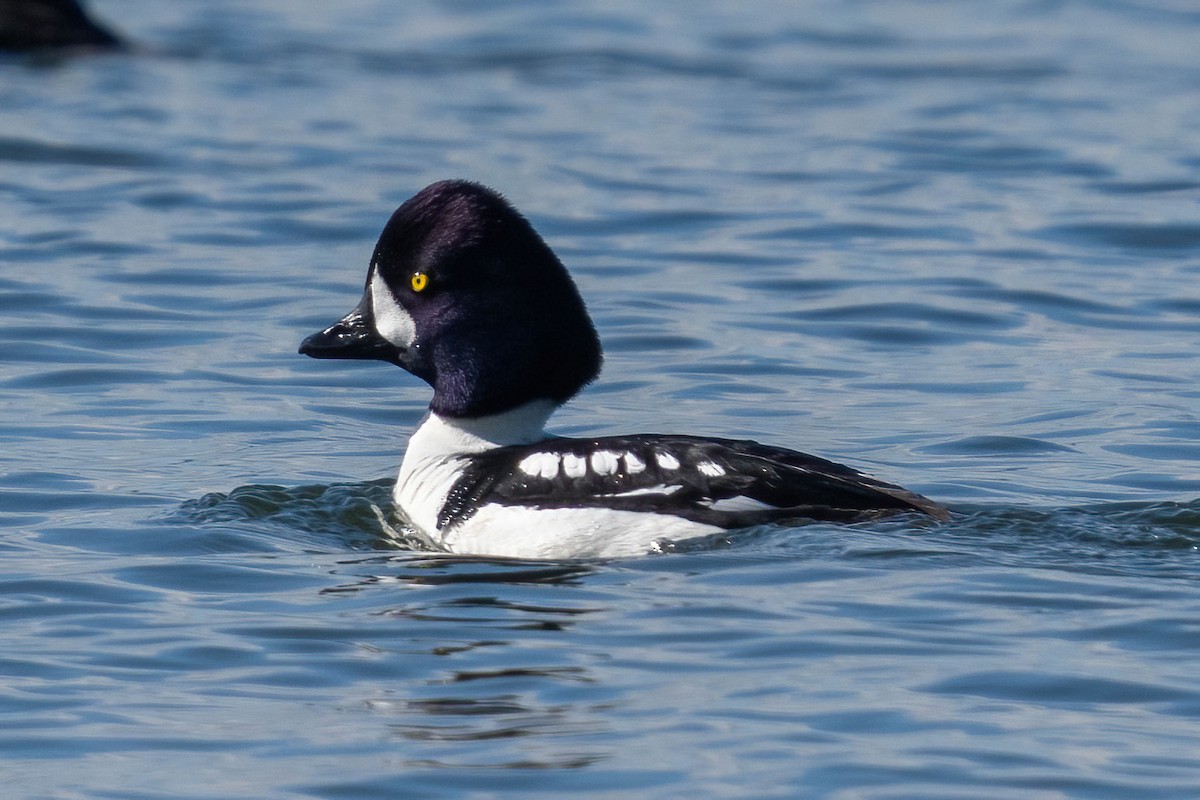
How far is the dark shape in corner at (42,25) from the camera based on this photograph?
19.6 m

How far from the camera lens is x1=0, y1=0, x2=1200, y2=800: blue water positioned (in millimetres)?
5734

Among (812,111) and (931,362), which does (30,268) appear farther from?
(812,111)

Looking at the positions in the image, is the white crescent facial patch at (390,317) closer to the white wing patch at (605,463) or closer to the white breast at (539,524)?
the white breast at (539,524)

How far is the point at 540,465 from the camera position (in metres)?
7.64

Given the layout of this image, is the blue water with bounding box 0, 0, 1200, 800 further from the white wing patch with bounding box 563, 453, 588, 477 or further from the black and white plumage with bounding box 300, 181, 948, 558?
the white wing patch with bounding box 563, 453, 588, 477

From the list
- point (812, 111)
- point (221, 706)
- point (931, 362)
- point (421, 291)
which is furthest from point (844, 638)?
point (812, 111)

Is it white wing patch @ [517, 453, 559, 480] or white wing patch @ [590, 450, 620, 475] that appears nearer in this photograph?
white wing patch @ [590, 450, 620, 475]

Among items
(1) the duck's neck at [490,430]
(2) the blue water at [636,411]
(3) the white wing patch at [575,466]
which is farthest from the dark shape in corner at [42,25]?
(3) the white wing patch at [575,466]

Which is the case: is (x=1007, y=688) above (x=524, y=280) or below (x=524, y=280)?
below

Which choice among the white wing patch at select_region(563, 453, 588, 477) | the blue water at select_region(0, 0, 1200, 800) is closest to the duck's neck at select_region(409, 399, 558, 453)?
the blue water at select_region(0, 0, 1200, 800)

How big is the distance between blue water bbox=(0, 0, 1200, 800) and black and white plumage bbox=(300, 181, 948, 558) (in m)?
0.14

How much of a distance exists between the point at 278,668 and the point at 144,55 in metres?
14.8

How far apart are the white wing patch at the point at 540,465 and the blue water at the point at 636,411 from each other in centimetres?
43

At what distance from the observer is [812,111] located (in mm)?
18328
